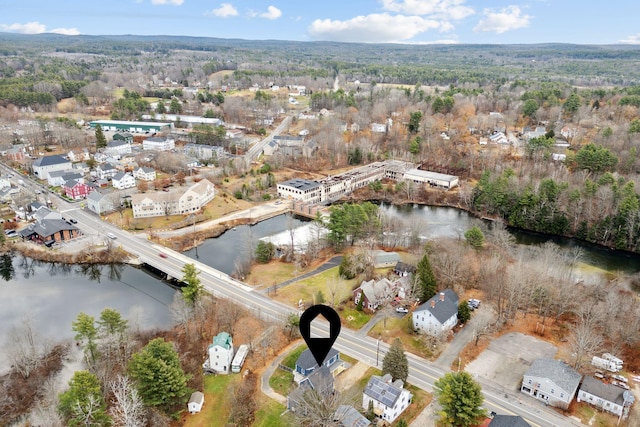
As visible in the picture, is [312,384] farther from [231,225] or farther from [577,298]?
[231,225]

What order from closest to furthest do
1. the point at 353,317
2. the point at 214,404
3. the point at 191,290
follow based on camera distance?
the point at 214,404 < the point at 191,290 < the point at 353,317

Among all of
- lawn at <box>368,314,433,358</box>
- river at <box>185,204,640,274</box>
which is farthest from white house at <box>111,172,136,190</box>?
lawn at <box>368,314,433,358</box>

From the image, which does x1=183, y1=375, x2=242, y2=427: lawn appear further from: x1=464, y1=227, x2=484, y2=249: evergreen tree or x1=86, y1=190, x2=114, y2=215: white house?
x1=86, y1=190, x2=114, y2=215: white house

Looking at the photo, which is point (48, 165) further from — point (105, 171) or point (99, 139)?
point (99, 139)

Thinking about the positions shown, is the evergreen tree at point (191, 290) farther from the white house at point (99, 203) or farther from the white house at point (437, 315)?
the white house at point (99, 203)

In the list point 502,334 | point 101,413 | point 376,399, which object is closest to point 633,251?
point 502,334

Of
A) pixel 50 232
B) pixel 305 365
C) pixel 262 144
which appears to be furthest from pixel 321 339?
pixel 262 144
